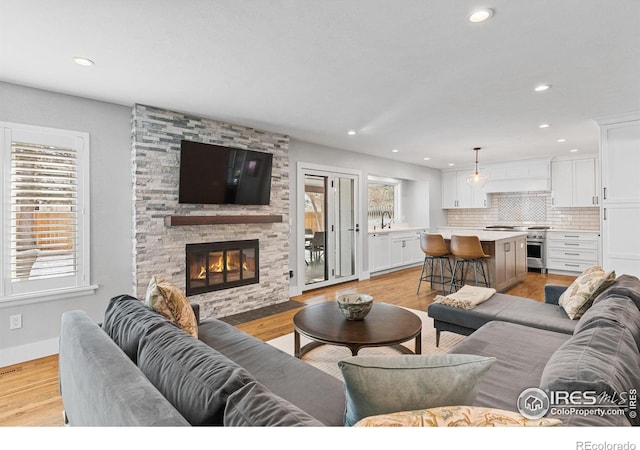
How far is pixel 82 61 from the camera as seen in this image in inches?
96.3

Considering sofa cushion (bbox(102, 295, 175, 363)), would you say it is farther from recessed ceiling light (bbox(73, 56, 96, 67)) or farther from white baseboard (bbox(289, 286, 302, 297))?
white baseboard (bbox(289, 286, 302, 297))

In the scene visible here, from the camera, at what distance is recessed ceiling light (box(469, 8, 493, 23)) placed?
6.12ft

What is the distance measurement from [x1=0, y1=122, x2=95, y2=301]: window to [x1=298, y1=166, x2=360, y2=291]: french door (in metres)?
2.79

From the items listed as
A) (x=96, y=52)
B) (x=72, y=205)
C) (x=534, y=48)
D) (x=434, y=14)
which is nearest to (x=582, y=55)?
(x=534, y=48)

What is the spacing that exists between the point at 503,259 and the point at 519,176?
2.92 metres

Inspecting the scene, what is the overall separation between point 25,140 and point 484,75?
13.0ft

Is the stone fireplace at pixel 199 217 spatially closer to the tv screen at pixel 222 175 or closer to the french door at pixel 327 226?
the tv screen at pixel 222 175

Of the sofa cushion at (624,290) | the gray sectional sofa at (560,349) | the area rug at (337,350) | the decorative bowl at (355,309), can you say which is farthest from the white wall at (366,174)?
the sofa cushion at (624,290)

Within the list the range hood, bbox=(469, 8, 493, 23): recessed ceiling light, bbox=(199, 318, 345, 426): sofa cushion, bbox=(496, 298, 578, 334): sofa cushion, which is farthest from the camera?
the range hood

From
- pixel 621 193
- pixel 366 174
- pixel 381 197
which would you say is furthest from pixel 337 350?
pixel 381 197

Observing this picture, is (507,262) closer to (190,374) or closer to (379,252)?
(379,252)

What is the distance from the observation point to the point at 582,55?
2406mm

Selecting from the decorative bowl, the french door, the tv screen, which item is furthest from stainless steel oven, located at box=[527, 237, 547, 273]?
the decorative bowl

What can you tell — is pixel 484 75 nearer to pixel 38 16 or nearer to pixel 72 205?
pixel 38 16
